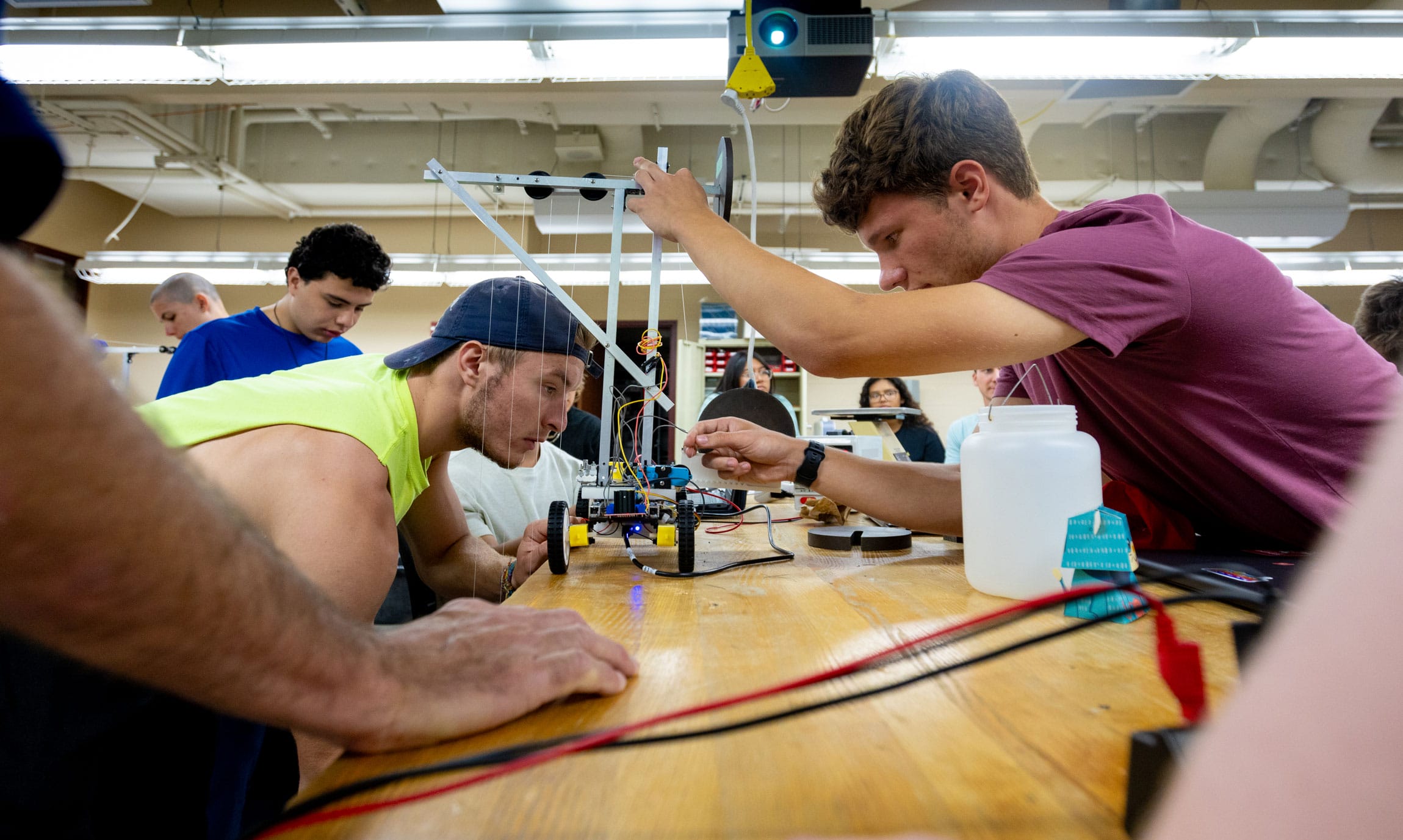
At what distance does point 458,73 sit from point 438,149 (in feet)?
10.0

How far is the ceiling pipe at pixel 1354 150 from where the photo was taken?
13.9 feet

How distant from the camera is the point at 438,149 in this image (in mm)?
5262

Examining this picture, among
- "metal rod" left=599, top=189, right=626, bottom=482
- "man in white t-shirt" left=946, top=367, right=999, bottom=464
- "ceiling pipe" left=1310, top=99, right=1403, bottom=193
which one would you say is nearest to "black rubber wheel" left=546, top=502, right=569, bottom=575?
"metal rod" left=599, top=189, right=626, bottom=482

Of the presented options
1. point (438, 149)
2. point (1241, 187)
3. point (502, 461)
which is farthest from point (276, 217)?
point (1241, 187)

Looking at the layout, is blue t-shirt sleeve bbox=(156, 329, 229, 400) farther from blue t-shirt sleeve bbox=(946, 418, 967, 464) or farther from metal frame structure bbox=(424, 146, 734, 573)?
blue t-shirt sleeve bbox=(946, 418, 967, 464)

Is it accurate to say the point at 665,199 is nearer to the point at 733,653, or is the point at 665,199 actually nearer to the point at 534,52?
the point at 733,653

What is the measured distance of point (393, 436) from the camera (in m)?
1.06

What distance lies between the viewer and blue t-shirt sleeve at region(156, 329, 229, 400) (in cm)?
236

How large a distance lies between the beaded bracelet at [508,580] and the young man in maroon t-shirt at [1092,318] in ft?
2.42

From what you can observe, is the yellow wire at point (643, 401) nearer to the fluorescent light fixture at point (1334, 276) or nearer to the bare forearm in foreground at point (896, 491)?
the bare forearm in foreground at point (896, 491)

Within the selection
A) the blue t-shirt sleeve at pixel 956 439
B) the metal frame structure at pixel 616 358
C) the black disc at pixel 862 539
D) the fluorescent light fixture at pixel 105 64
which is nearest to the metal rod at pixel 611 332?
the metal frame structure at pixel 616 358

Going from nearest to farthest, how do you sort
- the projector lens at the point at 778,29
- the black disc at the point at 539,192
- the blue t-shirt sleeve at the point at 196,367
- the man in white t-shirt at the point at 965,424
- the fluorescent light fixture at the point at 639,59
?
the black disc at the point at 539,192
the projector lens at the point at 778,29
the blue t-shirt sleeve at the point at 196,367
the fluorescent light fixture at the point at 639,59
the man in white t-shirt at the point at 965,424

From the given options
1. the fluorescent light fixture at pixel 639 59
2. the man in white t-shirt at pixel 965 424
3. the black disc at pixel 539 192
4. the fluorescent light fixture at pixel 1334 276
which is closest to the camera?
the black disc at pixel 539 192

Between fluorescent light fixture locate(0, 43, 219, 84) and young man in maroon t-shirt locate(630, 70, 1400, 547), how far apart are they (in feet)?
8.66
